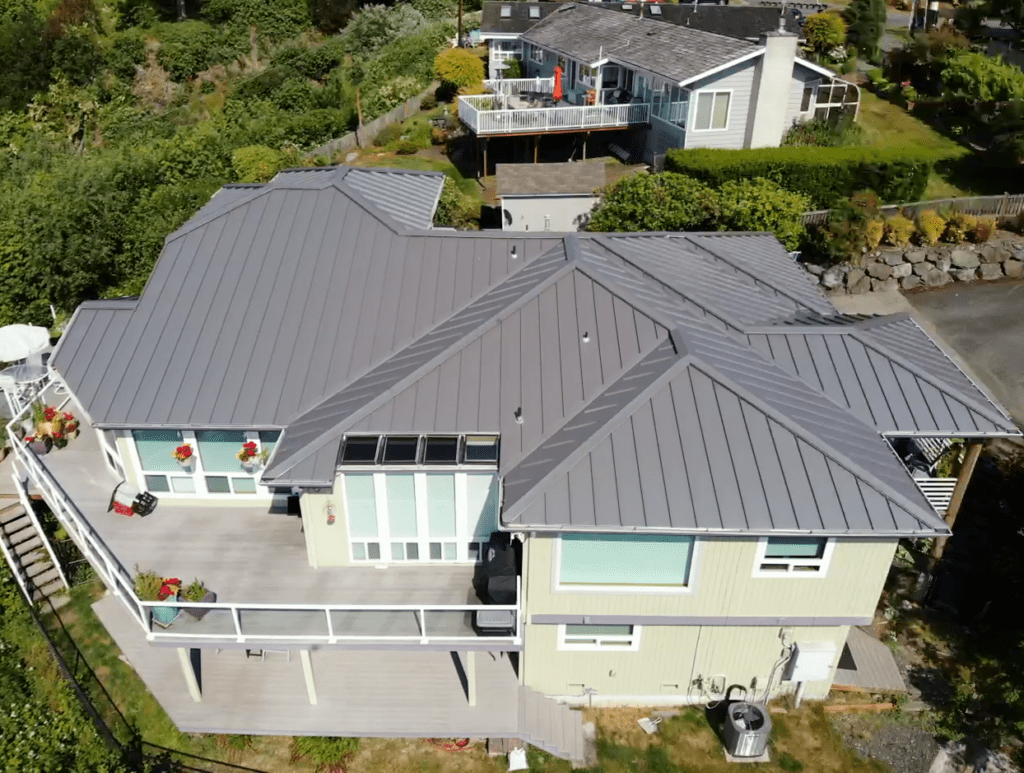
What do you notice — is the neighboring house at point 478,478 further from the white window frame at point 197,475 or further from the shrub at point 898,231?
the shrub at point 898,231

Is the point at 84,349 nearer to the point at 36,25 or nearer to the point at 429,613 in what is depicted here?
the point at 429,613

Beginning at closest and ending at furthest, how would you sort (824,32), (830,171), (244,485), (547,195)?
1. (244,485)
2. (547,195)
3. (830,171)
4. (824,32)

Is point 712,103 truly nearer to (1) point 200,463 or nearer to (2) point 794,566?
(2) point 794,566

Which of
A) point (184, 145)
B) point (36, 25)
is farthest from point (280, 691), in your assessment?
point (36, 25)

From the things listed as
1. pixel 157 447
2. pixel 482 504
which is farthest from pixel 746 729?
pixel 157 447

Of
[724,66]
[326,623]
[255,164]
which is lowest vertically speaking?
[255,164]

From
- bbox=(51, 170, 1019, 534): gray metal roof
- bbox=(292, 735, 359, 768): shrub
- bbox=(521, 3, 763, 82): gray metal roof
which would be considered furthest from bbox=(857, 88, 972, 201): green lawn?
bbox=(292, 735, 359, 768): shrub
